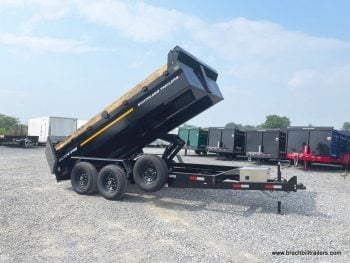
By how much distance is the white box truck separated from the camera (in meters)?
34.3

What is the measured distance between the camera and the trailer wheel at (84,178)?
359 inches

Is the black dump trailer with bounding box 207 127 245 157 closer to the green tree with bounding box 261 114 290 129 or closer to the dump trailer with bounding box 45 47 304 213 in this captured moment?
the dump trailer with bounding box 45 47 304 213

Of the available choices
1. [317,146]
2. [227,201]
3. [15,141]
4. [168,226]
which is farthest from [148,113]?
[15,141]

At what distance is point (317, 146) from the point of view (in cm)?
1809

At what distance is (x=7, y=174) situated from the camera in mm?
12805

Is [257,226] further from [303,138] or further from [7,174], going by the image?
[303,138]

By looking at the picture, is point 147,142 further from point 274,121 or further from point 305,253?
point 274,121

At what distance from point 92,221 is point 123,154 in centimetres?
304

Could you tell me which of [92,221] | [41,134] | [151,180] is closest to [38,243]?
[92,221]

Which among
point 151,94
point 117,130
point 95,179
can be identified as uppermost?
point 151,94

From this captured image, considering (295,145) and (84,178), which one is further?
(295,145)

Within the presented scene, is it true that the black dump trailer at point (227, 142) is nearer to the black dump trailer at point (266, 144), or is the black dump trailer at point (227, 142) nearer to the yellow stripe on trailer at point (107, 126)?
the black dump trailer at point (266, 144)

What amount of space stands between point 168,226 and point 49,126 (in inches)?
1177

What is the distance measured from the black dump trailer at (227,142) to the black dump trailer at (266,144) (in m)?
1.37
